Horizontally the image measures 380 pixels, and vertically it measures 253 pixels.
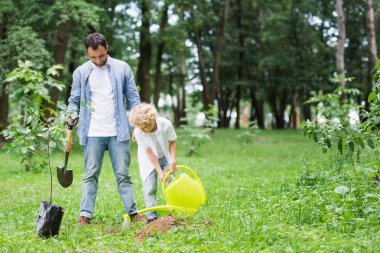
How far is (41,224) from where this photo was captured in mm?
5355

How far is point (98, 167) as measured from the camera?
6305 mm

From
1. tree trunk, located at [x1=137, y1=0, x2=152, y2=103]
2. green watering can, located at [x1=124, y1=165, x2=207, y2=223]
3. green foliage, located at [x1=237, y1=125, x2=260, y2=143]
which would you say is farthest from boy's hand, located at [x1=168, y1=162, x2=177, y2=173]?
tree trunk, located at [x1=137, y1=0, x2=152, y2=103]

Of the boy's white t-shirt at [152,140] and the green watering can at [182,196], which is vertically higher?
the boy's white t-shirt at [152,140]

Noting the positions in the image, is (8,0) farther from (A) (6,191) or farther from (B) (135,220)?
(B) (135,220)

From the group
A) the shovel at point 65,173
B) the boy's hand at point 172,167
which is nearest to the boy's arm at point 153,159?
the boy's hand at point 172,167

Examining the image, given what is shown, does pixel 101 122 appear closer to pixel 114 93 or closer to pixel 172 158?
pixel 114 93

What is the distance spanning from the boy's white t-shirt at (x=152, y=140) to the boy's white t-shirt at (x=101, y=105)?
33 centimetres

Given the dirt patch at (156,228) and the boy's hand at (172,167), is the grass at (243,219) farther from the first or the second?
the boy's hand at (172,167)

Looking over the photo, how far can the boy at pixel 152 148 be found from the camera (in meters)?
5.99

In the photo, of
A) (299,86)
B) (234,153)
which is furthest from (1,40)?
(299,86)

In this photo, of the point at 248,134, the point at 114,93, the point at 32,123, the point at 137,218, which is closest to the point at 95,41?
the point at 114,93

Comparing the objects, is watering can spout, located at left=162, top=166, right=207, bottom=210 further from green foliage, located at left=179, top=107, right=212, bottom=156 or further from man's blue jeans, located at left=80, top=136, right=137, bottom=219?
green foliage, located at left=179, top=107, right=212, bottom=156

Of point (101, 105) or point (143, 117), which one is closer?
point (143, 117)

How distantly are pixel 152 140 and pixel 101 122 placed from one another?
611mm
